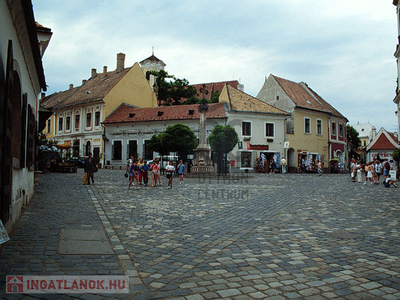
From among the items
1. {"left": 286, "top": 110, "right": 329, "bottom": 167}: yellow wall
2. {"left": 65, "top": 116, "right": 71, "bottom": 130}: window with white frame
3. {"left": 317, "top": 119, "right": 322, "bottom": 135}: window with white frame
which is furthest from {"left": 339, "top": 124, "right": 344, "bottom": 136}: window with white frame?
{"left": 65, "top": 116, "right": 71, "bottom": 130}: window with white frame

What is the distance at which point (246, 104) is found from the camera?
39.9 m

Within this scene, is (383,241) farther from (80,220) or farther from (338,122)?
(338,122)

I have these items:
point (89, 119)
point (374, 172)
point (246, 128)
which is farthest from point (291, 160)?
point (89, 119)

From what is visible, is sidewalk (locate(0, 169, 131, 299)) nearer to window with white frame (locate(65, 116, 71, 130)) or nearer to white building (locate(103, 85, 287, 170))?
white building (locate(103, 85, 287, 170))

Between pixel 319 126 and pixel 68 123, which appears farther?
pixel 68 123

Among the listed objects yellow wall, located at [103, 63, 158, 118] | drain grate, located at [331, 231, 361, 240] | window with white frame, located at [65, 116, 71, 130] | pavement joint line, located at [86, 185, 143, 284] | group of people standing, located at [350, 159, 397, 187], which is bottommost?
drain grate, located at [331, 231, 361, 240]

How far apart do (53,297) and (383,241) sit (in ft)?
17.8

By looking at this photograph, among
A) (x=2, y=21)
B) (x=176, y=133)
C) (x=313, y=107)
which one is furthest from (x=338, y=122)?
(x=2, y=21)

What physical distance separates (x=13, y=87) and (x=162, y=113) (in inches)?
1366

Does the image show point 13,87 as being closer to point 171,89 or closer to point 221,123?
point 221,123

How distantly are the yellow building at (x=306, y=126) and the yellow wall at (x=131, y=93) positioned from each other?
15278mm

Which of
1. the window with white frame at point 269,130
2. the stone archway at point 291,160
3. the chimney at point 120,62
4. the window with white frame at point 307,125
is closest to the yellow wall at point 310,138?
the window with white frame at point 307,125

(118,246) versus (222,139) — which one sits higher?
(222,139)

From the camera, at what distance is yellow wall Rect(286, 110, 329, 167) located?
136 feet
